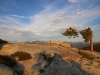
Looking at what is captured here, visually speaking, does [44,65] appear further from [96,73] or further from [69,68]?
[96,73]

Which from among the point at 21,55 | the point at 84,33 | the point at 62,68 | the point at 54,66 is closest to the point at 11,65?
the point at 21,55

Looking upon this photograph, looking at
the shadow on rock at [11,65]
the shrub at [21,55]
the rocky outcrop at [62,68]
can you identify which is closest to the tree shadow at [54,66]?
the rocky outcrop at [62,68]

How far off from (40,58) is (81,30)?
40030 mm

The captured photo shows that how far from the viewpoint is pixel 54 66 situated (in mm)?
33344

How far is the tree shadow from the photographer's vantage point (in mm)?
31078

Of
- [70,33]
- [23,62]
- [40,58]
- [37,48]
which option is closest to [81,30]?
[70,33]

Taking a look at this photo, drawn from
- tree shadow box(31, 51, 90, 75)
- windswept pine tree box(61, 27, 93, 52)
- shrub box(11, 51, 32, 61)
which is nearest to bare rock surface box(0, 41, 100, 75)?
tree shadow box(31, 51, 90, 75)

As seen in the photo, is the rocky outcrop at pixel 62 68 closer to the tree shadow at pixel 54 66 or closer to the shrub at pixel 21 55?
the tree shadow at pixel 54 66

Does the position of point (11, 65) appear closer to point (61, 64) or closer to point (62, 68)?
point (62, 68)

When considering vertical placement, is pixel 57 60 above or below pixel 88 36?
below

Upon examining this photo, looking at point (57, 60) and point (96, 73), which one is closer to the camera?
point (96, 73)

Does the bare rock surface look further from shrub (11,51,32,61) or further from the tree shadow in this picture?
shrub (11,51,32,61)

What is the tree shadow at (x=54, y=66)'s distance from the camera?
102 ft

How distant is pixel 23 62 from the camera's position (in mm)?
33281
